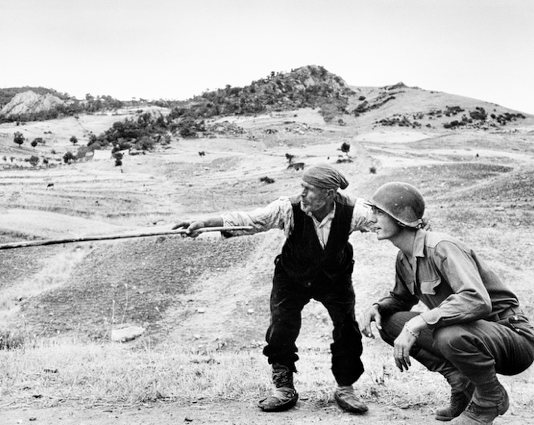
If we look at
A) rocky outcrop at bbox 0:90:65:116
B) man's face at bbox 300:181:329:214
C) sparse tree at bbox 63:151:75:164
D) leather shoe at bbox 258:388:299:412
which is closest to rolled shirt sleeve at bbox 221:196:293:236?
man's face at bbox 300:181:329:214

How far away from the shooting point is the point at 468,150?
31.2 metres

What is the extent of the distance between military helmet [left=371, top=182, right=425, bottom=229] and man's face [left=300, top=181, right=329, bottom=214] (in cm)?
47

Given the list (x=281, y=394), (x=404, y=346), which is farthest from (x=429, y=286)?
(x=281, y=394)

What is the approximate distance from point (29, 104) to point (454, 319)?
102725 millimetres

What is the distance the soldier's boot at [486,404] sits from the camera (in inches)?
119

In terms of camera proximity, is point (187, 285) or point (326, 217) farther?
point (187, 285)

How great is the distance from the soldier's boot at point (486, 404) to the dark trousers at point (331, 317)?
932 millimetres

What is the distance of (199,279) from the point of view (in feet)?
38.4

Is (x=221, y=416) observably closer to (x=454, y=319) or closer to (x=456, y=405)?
(x=456, y=405)

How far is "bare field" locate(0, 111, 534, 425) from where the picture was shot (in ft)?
13.0

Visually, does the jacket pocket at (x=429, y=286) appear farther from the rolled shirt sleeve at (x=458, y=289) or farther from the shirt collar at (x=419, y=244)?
the shirt collar at (x=419, y=244)

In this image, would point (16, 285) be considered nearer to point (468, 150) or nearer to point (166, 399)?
point (166, 399)

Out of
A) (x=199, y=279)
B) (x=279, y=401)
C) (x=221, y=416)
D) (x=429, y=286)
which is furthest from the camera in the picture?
(x=199, y=279)

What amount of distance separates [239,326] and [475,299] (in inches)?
265
